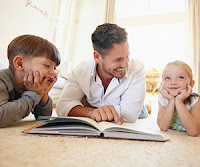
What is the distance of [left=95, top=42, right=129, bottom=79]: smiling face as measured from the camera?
4.16 feet

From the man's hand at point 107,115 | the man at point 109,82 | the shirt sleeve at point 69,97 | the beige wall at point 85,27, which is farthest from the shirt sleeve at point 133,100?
the beige wall at point 85,27

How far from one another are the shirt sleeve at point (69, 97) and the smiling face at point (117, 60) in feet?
0.90

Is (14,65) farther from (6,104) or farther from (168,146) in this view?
(168,146)

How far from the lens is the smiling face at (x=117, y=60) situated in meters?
1.27

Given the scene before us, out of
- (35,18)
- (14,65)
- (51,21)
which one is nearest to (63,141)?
(14,65)

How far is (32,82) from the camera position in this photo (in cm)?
101

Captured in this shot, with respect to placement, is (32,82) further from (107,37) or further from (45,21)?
(45,21)

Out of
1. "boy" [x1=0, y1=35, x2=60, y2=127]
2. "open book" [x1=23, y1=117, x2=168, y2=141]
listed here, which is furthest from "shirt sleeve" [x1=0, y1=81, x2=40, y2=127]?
"open book" [x1=23, y1=117, x2=168, y2=141]

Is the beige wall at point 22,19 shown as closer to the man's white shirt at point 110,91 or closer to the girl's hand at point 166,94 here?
the man's white shirt at point 110,91

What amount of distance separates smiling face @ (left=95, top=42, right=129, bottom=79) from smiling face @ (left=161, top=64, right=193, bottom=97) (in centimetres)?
31

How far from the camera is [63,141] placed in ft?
2.20

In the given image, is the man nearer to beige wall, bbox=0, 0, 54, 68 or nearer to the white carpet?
the white carpet

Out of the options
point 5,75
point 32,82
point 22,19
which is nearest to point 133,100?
→ point 32,82

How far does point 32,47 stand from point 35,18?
240cm
